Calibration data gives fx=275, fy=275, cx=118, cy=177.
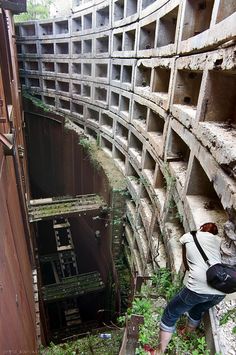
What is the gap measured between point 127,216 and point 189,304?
5.92 meters

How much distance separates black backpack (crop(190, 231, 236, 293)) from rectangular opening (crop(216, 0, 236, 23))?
307cm

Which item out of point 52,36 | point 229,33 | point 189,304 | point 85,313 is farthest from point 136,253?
point 52,36

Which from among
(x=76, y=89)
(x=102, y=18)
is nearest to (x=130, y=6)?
(x=102, y=18)

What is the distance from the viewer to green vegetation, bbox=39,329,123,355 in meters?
6.31

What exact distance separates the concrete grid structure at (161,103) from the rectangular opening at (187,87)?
0.06 ft

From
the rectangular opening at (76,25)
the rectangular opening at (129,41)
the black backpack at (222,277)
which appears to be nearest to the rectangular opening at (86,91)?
the rectangular opening at (76,25)

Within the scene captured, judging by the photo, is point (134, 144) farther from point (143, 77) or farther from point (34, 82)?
point (34, 82)

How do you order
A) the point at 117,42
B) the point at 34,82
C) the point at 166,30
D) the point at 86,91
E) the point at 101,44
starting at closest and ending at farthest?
the point at 166,30
the point at 117,42
the point at 101,44
the point at 86,91
the point at 34,82

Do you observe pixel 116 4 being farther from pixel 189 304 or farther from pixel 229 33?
pixel 189 304

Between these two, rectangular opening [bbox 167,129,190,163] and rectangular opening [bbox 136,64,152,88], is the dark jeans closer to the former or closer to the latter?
rectangular opening [bbox 167,129,190,163]

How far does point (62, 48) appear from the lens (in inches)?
568

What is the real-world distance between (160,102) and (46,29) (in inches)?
471

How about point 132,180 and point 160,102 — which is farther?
point 132,180

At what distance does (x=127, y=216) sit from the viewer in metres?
9.02
